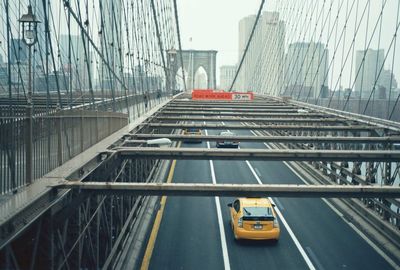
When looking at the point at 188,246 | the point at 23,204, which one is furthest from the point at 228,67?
the point at 23,204

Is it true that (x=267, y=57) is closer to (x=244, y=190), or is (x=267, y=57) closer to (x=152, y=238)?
(x=152, y=238)

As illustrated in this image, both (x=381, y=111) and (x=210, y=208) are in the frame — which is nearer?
(x=210, y=208)

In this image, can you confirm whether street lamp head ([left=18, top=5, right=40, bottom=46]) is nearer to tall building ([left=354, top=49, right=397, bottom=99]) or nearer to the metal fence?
the metal fence

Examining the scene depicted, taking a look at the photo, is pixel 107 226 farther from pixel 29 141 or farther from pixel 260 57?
pixel 260 57

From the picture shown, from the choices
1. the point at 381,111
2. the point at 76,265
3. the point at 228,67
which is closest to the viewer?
the point at 76,265

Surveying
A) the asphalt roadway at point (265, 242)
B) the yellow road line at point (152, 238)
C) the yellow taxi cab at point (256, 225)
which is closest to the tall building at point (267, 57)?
the asphalt roadway at point (265, 242)

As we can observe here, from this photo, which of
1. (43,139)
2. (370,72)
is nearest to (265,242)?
(43,139)
